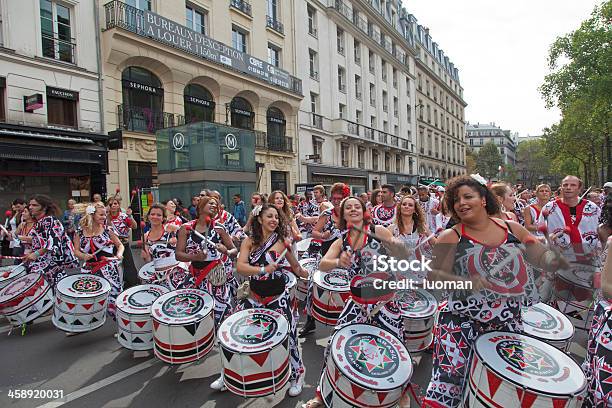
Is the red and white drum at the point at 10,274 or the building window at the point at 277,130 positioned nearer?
the red and white drum at the point at 10,274

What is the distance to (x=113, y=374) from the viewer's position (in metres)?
4.12

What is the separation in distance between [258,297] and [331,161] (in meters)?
24.3

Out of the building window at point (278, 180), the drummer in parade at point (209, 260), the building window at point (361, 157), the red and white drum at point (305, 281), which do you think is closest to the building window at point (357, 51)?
the building window at point (361, 157)

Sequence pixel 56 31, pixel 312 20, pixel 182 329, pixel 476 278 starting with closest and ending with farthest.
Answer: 1. pixel 476 278
2. pixel 182 329
3. pixel 56 31
4. pixel 312 20

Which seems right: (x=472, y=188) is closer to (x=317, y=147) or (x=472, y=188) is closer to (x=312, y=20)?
(x=317, y=147)

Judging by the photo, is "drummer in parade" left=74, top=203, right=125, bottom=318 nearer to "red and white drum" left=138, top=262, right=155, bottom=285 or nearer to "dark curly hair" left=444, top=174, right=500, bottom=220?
"red and white drum" left=138, top=262, right=155, bottom=285

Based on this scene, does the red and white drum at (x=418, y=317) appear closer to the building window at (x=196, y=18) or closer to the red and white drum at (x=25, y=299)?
the red and white drum at (x=25, y=299)

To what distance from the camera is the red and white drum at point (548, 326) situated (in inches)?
118

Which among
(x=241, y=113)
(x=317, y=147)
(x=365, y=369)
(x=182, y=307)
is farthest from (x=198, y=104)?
(x=365, y=369)

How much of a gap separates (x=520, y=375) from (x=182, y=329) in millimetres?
2795

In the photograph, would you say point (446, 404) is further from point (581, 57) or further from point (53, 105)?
point (581, 57)

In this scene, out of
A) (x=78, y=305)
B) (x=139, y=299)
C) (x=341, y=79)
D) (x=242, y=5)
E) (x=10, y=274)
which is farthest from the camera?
(x=341, y=79)

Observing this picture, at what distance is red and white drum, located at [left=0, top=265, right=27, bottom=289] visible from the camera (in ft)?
16.6

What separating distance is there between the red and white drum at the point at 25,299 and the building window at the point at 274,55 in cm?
2010
